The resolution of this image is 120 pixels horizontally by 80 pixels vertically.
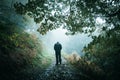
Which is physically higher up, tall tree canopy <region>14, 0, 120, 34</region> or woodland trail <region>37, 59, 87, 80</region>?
tall tree canopy <region>14, 0, 120, 34</region>

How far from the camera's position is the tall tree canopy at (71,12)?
33.4 ft

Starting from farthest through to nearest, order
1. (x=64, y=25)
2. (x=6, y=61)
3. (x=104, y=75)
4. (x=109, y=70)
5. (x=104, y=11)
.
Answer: (x=109, y=70)
(x=104, y=75)
(x=64, y=25)
(x=104, y=11)
(x=6, y=61)

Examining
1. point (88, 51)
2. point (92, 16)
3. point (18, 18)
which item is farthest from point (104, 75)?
point (18, 18)

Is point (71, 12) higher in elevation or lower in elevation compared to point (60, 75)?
higher

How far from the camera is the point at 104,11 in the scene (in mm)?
10719

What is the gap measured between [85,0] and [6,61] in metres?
5.48

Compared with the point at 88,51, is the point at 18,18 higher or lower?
higher

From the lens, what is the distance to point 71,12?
11.0 metres

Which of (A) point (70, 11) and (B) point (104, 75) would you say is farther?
(B) point (104, 75)

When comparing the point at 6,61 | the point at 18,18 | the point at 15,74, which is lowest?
the point at 15,74

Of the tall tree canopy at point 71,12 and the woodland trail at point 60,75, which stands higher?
the tall tree canopy at point 71,12

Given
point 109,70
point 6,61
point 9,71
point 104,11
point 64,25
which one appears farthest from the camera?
point 109,70

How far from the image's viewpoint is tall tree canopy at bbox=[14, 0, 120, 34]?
10.2m

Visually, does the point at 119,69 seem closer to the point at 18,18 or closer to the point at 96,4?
the point at 96,4
